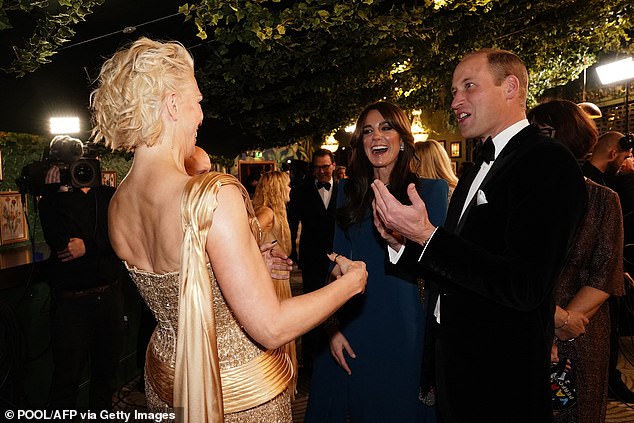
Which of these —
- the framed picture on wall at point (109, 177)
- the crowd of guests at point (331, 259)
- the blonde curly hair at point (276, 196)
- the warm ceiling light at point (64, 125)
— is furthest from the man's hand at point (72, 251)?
the framed picture on wall at point (109, 177)

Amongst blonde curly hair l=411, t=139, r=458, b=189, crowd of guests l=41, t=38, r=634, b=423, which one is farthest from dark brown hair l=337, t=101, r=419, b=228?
blonde curly hair l=411, t=139, r=458, b=189

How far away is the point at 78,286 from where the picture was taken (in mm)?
3189

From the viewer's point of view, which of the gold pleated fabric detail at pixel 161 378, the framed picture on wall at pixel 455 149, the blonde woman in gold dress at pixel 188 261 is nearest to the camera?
the blonde woman in gold dress at pixel 188 261

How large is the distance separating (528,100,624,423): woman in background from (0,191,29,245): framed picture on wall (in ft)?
15.6

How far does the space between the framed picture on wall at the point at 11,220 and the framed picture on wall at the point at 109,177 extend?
155 cm

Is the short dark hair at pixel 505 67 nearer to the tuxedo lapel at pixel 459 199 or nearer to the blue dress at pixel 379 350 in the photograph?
the tuxedo lapel at pixel 459 199

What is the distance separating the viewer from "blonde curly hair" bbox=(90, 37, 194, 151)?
1.45 m

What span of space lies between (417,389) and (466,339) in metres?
0.72

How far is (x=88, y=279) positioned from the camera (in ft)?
10.6

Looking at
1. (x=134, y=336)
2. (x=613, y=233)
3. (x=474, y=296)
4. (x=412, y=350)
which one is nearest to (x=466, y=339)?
(x=474, y=296)

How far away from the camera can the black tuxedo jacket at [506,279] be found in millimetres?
1487

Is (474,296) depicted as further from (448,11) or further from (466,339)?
(448,11)

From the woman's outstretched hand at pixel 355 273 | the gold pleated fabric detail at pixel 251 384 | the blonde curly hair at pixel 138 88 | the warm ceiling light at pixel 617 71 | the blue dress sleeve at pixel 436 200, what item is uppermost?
the warm ceiling light at pixel 617 71

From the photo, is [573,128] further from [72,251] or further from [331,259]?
[72,251]
